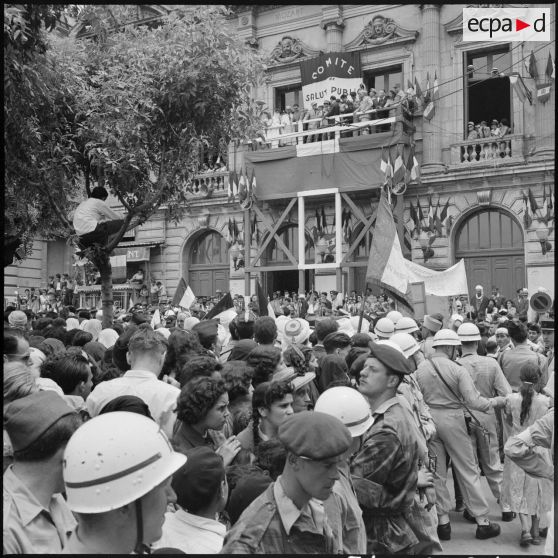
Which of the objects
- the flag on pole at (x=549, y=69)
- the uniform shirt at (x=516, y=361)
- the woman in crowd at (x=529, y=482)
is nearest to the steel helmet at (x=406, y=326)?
the uniform shirt at (x=516, y=361)

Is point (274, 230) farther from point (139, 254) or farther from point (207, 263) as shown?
point (139, 254)

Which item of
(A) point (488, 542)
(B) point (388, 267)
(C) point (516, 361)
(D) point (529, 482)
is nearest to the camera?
(A) point (488, 542)

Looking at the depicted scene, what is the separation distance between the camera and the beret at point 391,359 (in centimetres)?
405

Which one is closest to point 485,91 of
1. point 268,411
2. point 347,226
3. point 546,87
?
point 546,87

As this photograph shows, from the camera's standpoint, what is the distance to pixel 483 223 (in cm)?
2228

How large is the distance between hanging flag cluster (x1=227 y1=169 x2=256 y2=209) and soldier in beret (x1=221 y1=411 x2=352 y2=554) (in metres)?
21.5

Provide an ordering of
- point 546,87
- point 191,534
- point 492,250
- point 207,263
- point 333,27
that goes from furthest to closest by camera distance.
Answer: point 207,263, point 333,27, point 492,250, point 546,87, point 191,534

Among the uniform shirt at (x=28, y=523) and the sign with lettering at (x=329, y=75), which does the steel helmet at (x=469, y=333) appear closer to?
the uniform shirt at (x=28, y=523)

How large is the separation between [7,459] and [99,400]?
137 cm

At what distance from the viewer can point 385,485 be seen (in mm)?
3635

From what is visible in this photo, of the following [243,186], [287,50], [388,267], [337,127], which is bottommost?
[388,267]

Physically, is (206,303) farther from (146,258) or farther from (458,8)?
(458,8)

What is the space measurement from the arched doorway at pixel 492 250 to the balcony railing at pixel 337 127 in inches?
167

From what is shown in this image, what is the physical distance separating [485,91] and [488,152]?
234 cm
